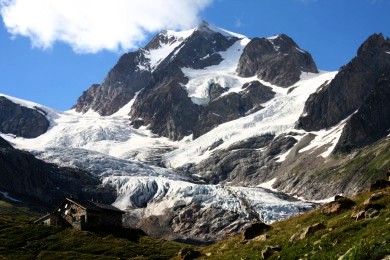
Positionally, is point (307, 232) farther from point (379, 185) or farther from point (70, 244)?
point (70, 244)

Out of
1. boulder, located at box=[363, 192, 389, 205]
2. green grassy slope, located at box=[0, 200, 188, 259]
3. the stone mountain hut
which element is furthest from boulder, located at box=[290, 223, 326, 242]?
the stone mountain hut

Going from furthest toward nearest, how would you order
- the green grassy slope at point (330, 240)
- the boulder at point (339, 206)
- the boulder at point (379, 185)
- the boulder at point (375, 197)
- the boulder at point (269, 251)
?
the boulder at point (379, 185) → the boulder at point (339, 206) → the boulder at point (375, 197) → the boulder at point (269, 251) → the green grassy slope at point (330, 240)

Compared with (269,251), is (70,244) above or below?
above

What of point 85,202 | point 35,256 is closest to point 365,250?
point 35,256

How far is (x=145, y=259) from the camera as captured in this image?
67.8 m

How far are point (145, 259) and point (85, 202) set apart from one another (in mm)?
41368

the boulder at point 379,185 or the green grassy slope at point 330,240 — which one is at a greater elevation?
the boulder at point 379,185

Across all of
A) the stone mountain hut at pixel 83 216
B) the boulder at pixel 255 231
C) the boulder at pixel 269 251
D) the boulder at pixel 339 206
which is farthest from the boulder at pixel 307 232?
the stone mountain hut at pixel 83 216

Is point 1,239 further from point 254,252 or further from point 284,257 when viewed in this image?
point 284,257

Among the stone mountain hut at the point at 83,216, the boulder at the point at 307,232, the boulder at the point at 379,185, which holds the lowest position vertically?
the boulder at the point at 307,232

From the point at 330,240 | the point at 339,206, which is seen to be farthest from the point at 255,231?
the point at 330,240

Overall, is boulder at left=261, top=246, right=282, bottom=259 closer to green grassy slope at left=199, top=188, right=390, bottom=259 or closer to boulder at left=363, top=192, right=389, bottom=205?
green grassy slope at left=199, top=188, right=390, bottom=259

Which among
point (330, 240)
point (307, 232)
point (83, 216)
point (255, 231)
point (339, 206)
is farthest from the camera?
point (83, 216)

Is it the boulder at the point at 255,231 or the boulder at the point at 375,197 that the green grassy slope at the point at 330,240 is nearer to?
the boulder at the point at 375,197
